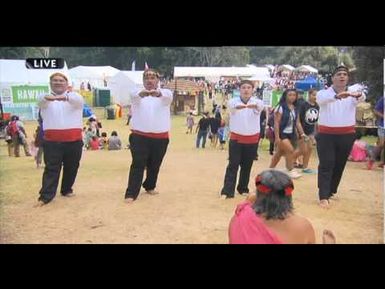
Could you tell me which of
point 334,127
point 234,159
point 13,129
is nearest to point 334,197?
point 334,127

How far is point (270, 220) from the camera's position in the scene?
2924mm

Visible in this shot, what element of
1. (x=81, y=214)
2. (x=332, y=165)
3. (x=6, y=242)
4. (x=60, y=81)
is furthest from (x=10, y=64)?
(x=332, y=165)

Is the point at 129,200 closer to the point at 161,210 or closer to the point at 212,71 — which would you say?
the point at 161,210

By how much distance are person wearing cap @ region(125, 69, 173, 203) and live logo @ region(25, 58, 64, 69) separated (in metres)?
0.84

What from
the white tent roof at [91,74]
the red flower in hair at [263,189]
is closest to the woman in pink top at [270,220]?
the red flower in hair at [263,189]

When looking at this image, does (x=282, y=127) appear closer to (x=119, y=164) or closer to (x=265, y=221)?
(x=119, y=164)

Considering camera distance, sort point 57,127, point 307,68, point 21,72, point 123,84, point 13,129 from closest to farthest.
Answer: point 57,127 → point 21,72 → point 307,68 → point 123,84 → point 13,129

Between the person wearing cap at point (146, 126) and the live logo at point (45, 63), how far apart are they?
84cm

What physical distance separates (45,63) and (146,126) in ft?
4.09

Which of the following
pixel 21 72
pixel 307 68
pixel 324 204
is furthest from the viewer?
pixel 307 68

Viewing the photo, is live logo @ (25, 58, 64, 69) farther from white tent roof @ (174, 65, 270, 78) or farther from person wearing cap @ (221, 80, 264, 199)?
person wearing cap @ (221, 80, 264, 199)

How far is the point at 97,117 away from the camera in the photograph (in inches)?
466

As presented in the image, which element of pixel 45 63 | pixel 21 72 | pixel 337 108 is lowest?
pixel 337 108

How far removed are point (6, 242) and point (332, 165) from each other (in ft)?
10.9
